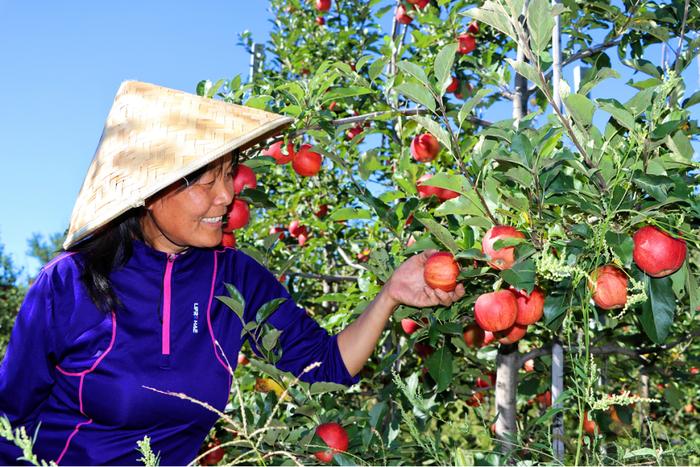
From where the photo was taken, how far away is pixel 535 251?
4.47 ft

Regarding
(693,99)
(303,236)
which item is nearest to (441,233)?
(693,99)

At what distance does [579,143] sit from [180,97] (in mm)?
939

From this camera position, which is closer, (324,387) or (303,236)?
(324,387)

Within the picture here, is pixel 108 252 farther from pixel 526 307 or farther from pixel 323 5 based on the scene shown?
pixel 323 5

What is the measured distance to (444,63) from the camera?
1.36 metres

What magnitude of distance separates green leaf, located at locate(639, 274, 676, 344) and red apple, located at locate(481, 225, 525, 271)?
27 cm

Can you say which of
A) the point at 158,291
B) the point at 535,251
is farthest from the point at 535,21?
the point at 158,291

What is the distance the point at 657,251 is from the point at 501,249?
0.95 ft

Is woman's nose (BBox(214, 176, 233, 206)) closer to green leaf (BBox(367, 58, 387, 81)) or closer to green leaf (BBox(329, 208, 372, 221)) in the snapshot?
green leaf (BBox(329, 208, 372, 221))

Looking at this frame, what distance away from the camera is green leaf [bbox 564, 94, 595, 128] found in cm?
125

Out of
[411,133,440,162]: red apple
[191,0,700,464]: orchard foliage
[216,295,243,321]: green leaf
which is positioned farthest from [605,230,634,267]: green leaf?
[411,133,440,162]: red apple

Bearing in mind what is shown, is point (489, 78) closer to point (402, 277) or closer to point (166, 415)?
point (402, 277)

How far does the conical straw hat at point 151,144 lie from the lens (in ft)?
4.92

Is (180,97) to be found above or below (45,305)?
above
